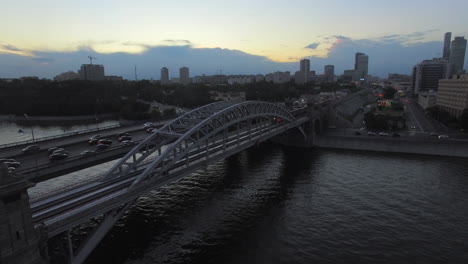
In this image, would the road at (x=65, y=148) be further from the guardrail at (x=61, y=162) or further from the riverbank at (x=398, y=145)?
the riverbank at (x=398, y=145)

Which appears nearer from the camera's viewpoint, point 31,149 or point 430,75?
point 31,149

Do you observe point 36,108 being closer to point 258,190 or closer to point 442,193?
point 258,190

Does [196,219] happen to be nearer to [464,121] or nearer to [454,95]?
[464,121]

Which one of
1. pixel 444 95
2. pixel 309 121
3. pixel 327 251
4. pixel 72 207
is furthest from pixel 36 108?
pixel 444 95

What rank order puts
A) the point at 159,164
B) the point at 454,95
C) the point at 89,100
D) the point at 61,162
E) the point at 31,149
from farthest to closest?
the point at 89,100 → the point at 454,95 → the point at 31,149 → the point at 159,164 → the point at 61,162

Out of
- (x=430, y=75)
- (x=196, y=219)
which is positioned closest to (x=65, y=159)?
(x=196, y=219)

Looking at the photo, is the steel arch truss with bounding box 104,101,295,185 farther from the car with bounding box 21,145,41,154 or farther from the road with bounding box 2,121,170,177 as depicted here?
the car with bounding box 21,145,41,154
